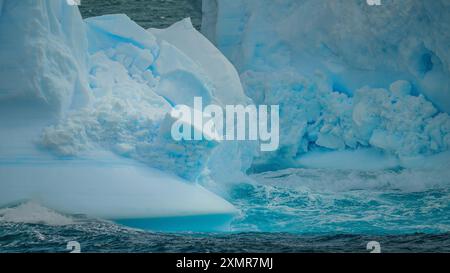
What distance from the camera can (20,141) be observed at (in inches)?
268

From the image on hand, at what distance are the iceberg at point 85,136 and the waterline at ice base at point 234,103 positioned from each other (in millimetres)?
12

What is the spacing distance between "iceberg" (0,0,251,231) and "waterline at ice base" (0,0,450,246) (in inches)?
0.5

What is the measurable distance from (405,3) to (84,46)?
11.4 ft

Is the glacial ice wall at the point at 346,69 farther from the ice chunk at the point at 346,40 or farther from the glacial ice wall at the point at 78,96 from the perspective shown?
the glacial ice wall at the point at 78,96

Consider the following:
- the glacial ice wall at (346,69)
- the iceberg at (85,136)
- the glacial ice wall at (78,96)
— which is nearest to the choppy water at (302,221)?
the iceberg at (85,136)

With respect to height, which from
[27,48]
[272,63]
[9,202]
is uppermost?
[272,63]

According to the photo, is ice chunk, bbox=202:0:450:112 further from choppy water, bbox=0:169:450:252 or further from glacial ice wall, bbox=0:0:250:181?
glacial ice wall, bbox=0:0:250:181

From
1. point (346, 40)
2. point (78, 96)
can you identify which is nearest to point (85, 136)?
point (78, 96)

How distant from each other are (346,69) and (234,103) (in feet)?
5.77

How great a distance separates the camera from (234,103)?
845 cm

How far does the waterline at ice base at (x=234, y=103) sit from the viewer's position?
267 inches

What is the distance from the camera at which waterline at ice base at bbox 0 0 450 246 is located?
6.79 m

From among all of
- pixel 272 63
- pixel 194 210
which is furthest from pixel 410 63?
pixel 194 210
